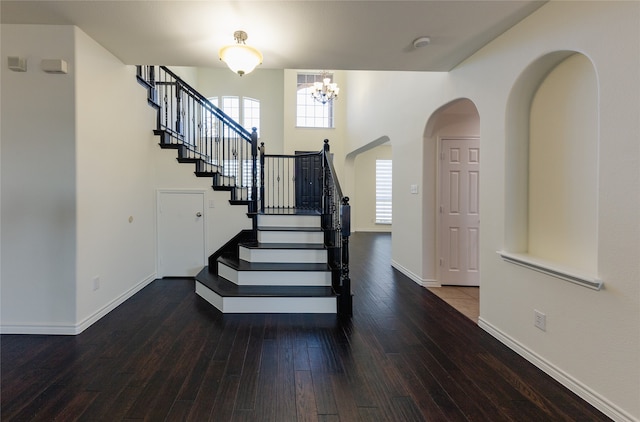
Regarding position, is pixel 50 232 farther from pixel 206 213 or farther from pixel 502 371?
pixel 502 371

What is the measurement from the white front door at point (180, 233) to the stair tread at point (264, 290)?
37.2 inches

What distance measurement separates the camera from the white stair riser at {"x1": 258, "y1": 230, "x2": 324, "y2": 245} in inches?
156

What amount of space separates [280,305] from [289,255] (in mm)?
721

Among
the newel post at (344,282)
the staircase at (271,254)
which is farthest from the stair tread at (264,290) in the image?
the newel post at (344,282)

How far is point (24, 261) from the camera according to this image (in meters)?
2.62

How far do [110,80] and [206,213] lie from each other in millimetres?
1926

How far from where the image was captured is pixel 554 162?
7.38ft

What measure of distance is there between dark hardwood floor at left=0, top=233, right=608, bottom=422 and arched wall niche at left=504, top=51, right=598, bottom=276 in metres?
0.93

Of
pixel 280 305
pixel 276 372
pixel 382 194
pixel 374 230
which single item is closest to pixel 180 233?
pixel 280 305

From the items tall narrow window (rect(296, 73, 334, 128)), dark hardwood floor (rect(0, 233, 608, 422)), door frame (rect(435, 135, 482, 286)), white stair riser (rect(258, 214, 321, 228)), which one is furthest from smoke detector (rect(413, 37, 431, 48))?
tall narrow window (rect(296, 73, 334, 128))

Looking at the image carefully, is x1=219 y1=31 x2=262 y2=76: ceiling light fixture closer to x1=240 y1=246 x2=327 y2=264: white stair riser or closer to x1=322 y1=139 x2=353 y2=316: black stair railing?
x1=322 y1=139 x2=353 y2=316: black stair railing

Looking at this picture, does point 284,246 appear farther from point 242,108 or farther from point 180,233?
point 242,108

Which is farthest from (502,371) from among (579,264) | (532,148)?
(532,148)

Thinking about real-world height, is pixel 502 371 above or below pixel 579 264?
below
